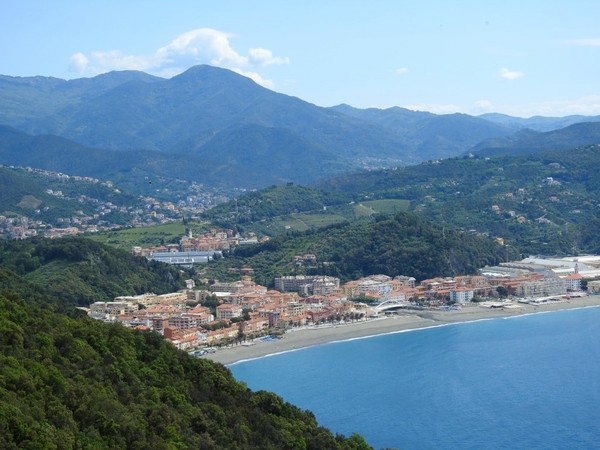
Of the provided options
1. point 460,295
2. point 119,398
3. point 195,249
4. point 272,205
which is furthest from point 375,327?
point 272,205

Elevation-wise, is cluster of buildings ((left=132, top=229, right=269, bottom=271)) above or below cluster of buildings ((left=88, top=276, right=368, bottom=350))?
above

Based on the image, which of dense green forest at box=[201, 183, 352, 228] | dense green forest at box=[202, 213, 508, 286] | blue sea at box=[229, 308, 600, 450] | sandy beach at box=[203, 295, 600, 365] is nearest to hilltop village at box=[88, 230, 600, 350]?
sandy beach at box=[203, 295, 600, 365]

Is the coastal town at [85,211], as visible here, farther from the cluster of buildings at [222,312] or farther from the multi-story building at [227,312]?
the multi-story building at [227,312]

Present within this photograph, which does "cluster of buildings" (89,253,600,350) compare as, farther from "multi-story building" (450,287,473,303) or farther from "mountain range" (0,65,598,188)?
"mountain range" (0,65,598,188)

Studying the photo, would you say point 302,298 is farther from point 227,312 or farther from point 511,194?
point 511,194

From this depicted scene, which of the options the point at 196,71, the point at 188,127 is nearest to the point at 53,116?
the point at 188,127

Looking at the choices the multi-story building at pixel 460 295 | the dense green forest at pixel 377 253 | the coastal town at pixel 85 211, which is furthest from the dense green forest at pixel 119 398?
the coastal town at pixel 85 211
